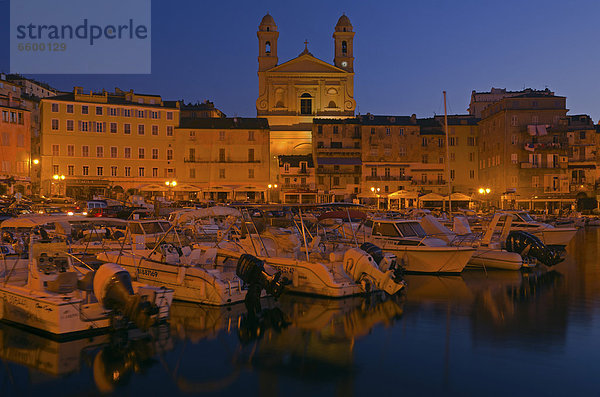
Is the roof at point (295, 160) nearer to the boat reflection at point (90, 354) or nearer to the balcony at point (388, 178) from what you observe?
the balcony at point (388, 178)

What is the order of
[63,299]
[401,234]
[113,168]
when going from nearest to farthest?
1. [63,299]
2. [401,234]
3. [113,168]

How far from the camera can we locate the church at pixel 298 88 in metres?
77.3

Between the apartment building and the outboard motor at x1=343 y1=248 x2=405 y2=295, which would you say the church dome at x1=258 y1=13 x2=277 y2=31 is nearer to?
the apartment building

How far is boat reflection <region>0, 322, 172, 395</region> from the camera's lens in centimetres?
955

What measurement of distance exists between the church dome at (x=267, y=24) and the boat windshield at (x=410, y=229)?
63319 mm

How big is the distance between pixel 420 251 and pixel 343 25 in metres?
67.3

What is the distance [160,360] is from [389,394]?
436cm

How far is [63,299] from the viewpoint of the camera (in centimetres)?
1109

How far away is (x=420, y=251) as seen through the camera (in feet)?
65.7

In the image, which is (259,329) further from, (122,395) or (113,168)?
(113,168)

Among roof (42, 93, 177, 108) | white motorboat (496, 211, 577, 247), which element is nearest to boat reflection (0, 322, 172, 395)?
white motorboat (496, 211, 577, 247)

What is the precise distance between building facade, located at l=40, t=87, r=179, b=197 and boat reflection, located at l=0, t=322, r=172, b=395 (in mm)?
50598

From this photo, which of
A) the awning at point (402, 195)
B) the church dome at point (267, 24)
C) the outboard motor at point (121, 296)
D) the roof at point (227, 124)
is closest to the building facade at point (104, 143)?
the roof at point (227, 124)

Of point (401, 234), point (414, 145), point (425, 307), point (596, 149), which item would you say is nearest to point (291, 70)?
point (414, 145)
